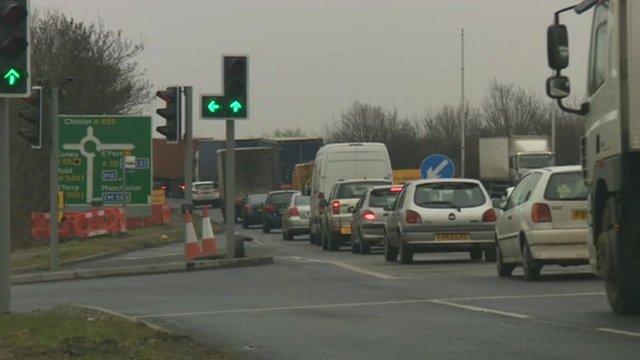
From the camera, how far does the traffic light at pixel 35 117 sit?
21.6 metres

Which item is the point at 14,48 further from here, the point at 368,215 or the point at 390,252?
the point at 368,215

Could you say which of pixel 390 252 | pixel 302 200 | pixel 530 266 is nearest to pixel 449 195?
pixel 390 252

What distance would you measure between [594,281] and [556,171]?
1.60 meters

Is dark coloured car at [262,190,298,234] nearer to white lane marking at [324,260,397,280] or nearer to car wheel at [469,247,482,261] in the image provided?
white lane marking at [324,260,397,280]

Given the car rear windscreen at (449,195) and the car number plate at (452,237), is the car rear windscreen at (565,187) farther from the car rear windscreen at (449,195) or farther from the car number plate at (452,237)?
the car rear windscreen at (449,195)

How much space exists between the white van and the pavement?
1337cm

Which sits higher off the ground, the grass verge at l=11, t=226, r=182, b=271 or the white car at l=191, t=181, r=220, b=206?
the white car at l=191, t=181, r=220, b=206

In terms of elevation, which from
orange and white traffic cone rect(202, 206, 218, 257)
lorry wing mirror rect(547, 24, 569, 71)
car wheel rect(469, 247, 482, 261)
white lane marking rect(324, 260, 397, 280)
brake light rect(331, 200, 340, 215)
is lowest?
white lane marking rect(324, 260, 397, 280)

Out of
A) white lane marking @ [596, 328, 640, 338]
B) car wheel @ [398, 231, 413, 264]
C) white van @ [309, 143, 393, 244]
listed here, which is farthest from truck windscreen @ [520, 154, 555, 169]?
white lane marking @ [596, 328, 640, 338]

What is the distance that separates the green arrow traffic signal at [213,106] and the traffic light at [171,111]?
30.9 inches

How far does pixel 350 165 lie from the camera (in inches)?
1410

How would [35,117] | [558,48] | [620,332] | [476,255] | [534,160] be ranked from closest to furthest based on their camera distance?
[620,332]
[558,48]
[35,117]
[476,255]
[534,160]

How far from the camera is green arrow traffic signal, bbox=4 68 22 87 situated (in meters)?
11.6

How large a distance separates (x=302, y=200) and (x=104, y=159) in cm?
718
